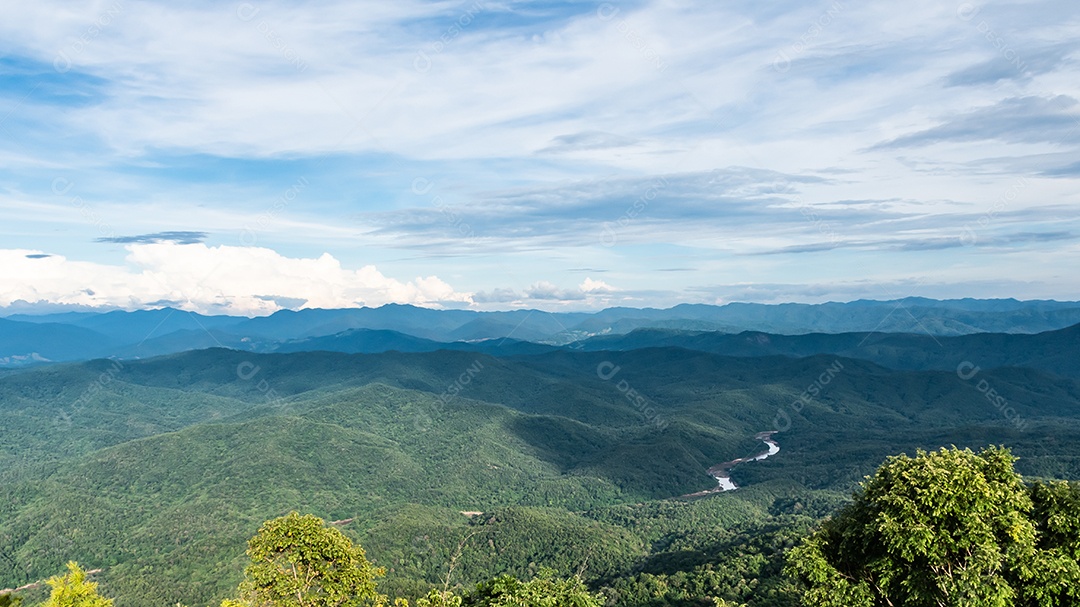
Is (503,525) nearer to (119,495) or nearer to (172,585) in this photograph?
(172,585)

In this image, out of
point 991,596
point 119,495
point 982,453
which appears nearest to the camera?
point 991,596

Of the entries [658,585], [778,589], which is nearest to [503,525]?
[658,585]

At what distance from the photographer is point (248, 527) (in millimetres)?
148750

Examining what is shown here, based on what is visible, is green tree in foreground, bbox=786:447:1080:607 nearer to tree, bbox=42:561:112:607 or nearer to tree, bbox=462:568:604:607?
tree, bbox=462:568:604:607

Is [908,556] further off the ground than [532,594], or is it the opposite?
[908,556]

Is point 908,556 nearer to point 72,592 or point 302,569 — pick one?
point 302,569

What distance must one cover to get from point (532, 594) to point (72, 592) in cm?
1789

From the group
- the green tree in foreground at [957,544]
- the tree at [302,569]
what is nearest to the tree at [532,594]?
the tree at [302,569]

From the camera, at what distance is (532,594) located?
2200cm

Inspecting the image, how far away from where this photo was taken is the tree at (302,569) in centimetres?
2648

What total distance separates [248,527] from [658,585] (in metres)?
119

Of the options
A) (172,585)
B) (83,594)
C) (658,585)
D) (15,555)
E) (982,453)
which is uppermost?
(982,453)

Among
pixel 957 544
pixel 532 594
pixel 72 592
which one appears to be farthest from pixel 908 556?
pixel 72 592

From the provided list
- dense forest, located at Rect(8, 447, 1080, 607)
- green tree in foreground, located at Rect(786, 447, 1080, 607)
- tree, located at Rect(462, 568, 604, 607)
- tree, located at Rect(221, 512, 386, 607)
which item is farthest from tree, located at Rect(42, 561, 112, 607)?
green tree in foreground, located at Rect(786, 447, 1080, 607)
